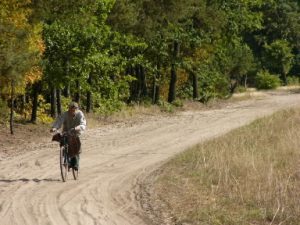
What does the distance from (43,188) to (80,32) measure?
15.8 metres

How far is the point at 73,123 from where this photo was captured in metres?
14.7

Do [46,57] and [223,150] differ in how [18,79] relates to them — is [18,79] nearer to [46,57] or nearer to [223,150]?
[46,57]

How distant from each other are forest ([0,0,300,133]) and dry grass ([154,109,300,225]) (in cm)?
819

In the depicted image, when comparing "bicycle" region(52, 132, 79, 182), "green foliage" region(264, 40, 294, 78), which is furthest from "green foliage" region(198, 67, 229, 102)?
"green foliage" region(264, 40, 294, 78)

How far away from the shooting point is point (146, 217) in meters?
10.7

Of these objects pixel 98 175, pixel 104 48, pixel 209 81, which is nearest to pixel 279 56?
pixel 209 81

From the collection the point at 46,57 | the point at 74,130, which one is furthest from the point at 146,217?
the point at 46,57

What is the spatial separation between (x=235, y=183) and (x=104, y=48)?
Result: 1938cm

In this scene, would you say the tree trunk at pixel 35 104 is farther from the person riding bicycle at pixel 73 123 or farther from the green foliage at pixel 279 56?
the green foliage at pixel 279 56

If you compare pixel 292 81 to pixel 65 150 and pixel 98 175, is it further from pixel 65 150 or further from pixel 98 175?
pixel 65 150

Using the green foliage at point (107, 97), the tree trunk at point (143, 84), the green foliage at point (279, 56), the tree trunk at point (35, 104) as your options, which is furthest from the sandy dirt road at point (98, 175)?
the green foliage at point (279, 56)

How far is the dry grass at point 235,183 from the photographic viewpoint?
10.2 meters

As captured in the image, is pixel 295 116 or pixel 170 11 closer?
pixel 295 116

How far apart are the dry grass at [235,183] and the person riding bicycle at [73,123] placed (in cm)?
227
